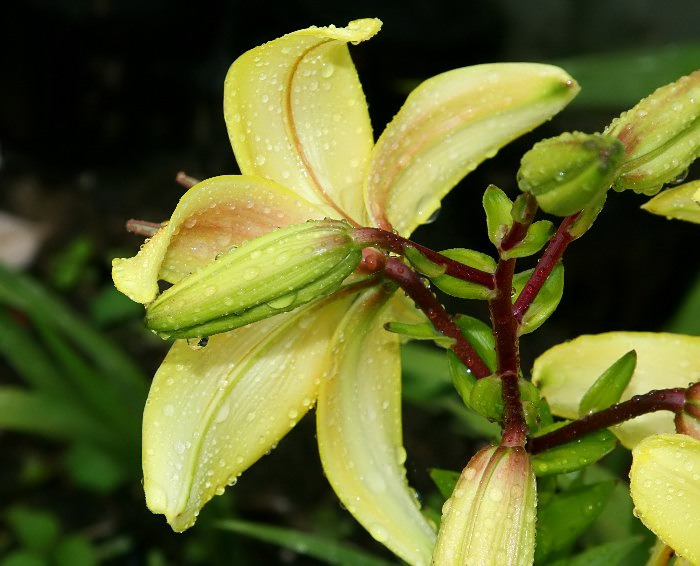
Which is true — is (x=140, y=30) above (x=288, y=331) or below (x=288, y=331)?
above

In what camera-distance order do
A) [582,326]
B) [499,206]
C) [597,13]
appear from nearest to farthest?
[499,206]
[582,326]
[597,13]

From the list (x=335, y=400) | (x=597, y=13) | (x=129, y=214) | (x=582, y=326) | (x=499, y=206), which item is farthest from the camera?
(x=129, y=214)

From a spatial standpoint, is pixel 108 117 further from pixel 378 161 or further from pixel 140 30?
pixel 378 161

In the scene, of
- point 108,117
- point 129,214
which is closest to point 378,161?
point 129,214

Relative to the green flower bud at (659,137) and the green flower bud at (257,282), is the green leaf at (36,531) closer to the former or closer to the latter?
the green flower bud at (257,282)

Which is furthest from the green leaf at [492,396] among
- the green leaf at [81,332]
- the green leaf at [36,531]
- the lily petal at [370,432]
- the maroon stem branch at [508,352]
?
the green leaf at [36,531]

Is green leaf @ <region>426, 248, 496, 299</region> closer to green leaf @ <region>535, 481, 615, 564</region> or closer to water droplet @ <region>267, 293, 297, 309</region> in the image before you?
water droplet @ <region>267, 293, 297, 309</region>
